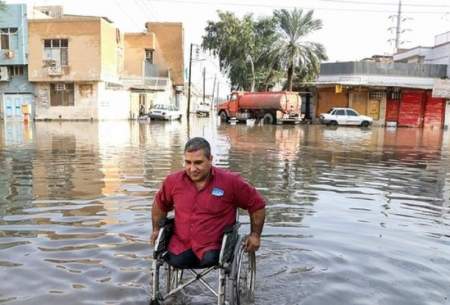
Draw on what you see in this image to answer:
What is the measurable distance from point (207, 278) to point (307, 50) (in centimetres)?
4421

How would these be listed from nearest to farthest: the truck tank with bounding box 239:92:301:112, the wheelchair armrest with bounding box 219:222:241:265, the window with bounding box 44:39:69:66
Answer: the wheelchair armrest with bounding box 219:222:241:265 < the truck tank with bounding box 239:92:301:112 < the window with bounding box 44:39:69:66

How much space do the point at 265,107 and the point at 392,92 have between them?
40.2 feet

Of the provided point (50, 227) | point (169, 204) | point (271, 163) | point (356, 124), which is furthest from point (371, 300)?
point (356, 124)

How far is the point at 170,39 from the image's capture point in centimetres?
6362

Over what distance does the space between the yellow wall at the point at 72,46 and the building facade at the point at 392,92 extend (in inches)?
766

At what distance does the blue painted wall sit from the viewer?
43.4 meters

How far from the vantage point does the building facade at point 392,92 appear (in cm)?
4553

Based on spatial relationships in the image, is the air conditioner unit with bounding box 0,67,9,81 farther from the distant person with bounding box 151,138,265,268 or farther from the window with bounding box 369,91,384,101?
the distant person with bounding box 151,138,265,268

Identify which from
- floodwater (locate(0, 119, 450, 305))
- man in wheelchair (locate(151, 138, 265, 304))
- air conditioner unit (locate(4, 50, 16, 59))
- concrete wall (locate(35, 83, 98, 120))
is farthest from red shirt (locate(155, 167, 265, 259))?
air conditioner unit (locate(4, 50, 16, 59))

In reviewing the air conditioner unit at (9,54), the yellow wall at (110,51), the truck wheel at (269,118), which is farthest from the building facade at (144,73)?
the truck wheel at (269,118)

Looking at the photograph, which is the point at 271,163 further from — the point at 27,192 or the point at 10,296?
the point at 10,296

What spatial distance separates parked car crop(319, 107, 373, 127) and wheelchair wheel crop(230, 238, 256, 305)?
38.5 meters

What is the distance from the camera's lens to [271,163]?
14.0 meters

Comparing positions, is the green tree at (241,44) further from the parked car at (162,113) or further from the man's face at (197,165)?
the man's face at (197,165)
